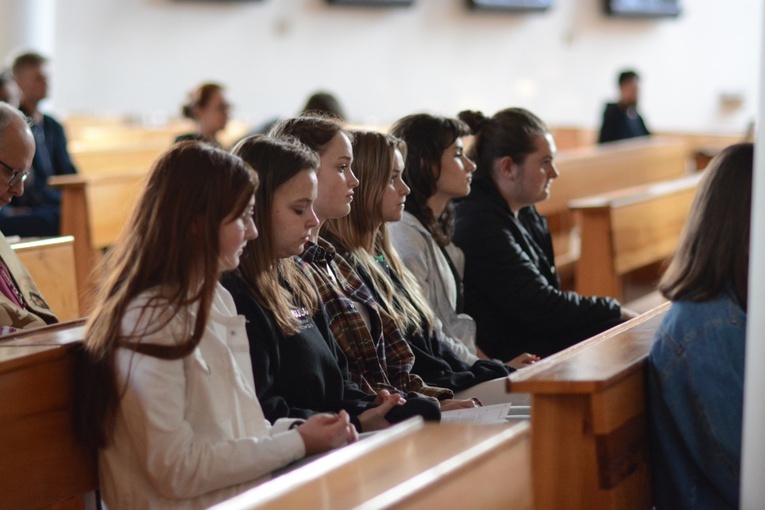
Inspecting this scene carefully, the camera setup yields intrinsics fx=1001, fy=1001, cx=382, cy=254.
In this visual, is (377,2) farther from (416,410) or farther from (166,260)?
(166,260)

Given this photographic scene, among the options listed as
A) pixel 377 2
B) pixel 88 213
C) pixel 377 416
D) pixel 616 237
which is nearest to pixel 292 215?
pixel 377 416

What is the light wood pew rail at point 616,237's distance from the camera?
4.79 meters

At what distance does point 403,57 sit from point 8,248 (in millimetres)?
9810

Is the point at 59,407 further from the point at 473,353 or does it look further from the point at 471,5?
the point at 471,5

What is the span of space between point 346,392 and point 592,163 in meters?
4.72

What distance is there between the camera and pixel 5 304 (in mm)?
2355

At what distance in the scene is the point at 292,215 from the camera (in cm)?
229

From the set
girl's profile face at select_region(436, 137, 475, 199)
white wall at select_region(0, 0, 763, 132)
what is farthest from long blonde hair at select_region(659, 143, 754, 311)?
white wall at select_region(0, 0, 763, 132)

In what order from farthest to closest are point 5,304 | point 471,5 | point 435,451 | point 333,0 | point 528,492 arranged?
point 471,5
point 333,0
point 5,304
point 528,492
point 435,451

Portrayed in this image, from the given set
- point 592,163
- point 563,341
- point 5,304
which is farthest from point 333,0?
point 5,304

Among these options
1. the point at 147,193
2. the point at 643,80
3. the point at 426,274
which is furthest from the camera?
the point at 643,80

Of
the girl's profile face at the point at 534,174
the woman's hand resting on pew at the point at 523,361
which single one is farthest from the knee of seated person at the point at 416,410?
the girl's profile face at the point at 534,174

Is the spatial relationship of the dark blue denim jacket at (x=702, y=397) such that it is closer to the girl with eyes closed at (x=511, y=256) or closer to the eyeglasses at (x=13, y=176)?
the girl with eyes closed at (x=511, y=256)

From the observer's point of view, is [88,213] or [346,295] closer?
[346,295]
